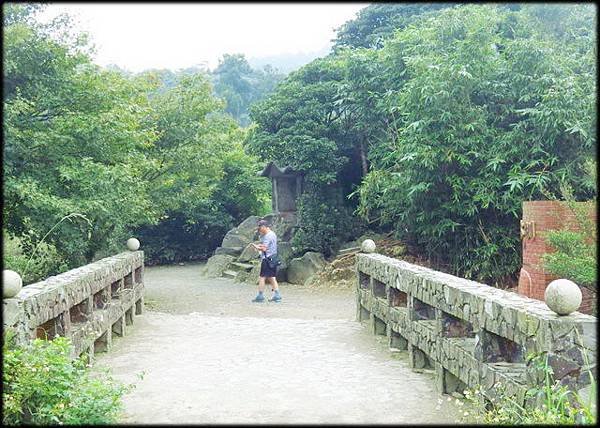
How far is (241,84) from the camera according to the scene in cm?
3841

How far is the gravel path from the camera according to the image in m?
5.06

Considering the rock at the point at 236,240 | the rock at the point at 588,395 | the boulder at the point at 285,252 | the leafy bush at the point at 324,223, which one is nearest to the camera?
the rock at the point at 588,395

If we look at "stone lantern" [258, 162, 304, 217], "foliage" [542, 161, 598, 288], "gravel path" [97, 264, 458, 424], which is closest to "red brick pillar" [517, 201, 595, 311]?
"foliage" [542, 161, 598, 288]

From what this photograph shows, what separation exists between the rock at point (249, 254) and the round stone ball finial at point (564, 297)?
14.1 meters

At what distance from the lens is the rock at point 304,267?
15719mm

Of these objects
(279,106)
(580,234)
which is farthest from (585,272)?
(279,106)

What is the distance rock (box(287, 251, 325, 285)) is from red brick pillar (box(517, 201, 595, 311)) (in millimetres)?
7239

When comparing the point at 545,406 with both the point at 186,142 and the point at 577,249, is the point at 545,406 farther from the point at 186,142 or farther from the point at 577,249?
the point at 186,142

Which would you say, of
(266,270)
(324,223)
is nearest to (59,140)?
(266,270)

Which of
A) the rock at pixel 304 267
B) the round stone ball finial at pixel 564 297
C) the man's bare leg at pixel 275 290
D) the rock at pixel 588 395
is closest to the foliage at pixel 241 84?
the rock at pixel 304 267

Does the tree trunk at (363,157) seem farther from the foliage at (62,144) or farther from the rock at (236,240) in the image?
the foliage at (62,144)

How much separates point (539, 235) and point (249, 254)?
34.9 feet

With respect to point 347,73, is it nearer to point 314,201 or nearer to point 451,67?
point 314,201

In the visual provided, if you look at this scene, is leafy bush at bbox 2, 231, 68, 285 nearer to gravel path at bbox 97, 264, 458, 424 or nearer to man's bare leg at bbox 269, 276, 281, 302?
gravel path at bbox 97, 264, 458, 424
